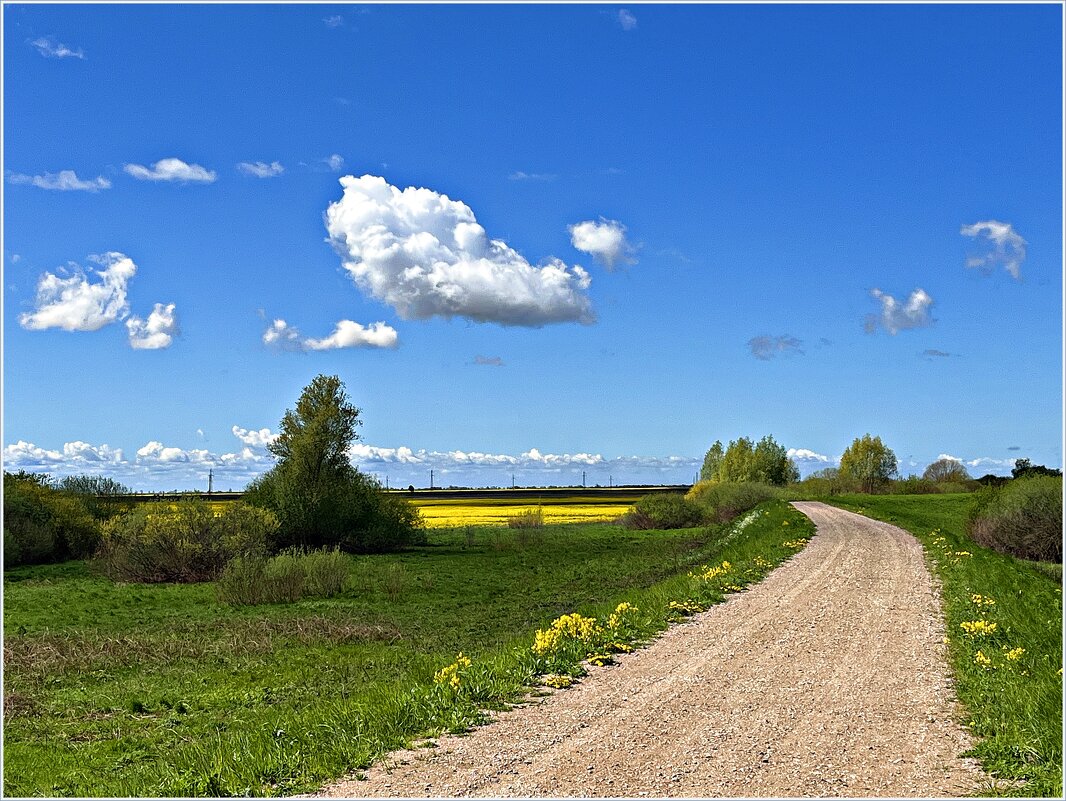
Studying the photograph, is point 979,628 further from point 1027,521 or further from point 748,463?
point 748,463

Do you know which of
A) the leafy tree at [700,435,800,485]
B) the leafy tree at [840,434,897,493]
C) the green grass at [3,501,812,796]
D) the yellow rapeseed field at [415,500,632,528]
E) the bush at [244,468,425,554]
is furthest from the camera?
the leafy tree at [840,434,897,493]

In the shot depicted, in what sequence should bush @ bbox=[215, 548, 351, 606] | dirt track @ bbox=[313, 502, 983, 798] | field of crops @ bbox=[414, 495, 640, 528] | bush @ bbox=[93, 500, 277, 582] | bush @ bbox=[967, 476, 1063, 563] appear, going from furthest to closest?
field of crops @ bbox=[414, 495, 640, 528] → bush @ bbox=[967, 476, 1063, 563] → bush @ bbox=[93, 500, 277, 582] → bush @ bbox=[215, 548, 351, 606] → dirt track @ bbox=[313, 502, 983, 798]

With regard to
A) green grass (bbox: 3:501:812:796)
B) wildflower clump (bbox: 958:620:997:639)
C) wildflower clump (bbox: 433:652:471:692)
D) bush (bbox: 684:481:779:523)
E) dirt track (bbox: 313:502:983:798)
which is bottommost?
green grass (bbox: 3:501:812:796)

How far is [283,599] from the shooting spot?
27.8 metres

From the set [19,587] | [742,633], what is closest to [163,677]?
[742,633]

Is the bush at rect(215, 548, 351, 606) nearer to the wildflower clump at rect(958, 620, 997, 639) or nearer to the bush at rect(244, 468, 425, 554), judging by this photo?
the bush at rect(244, 468, 425, 554)

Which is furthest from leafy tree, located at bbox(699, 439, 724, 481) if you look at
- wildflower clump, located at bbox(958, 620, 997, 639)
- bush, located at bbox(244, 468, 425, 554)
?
wildflower clump, located at bbox(958, 620, 997, 639)

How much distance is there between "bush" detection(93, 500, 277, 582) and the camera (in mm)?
34469

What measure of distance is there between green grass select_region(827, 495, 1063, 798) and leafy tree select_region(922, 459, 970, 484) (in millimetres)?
87189

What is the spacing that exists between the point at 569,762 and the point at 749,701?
3048 millimetres

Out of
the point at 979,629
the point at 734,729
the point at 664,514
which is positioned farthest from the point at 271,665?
the point at 664,514

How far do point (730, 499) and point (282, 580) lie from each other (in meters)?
46.0

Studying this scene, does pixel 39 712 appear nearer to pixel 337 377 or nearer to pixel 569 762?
pixel 569 762

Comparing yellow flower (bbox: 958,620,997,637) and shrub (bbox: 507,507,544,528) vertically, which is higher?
yellow flower (bbox: 958,620,997,637)
